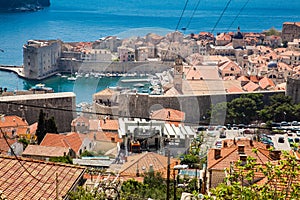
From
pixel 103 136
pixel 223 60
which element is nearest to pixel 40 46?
pixel 223 60

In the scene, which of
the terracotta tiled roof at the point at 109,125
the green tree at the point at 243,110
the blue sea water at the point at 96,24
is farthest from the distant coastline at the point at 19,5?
the terracotta tiled roof at the point at 109,125

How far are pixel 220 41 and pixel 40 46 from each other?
799 centimetres

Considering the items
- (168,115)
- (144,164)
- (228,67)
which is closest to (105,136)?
(168,115)

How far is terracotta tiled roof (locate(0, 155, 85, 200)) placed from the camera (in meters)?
2.17

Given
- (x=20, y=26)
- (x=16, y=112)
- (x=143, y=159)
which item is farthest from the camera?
(x=20, y=26)

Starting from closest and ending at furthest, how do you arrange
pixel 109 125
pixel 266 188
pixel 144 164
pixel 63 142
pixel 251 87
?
pixel 266 188 < pixel 144 164 < pixel 63 142 < pixel 109 125 < pixel 251 87

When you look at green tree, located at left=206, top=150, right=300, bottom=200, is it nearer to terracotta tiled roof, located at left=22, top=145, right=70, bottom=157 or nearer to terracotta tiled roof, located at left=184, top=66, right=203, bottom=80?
terracotta tiled roof, located at left=22, top=145, right=70, bottom=157

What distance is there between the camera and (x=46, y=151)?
5566 mm

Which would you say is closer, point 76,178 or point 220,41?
point 76,178

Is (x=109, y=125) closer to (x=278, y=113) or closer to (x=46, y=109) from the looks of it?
(x=46, y=109)

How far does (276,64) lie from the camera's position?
15188 mm

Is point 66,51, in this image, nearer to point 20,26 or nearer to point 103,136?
point 20,26

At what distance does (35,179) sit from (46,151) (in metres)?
3.32

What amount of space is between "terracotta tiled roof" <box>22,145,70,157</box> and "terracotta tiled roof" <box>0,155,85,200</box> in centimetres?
298
